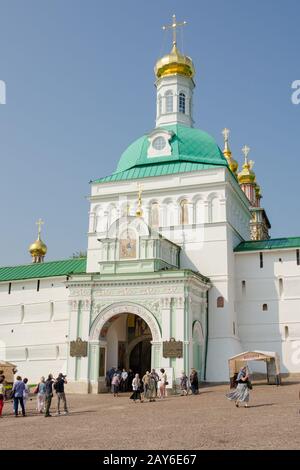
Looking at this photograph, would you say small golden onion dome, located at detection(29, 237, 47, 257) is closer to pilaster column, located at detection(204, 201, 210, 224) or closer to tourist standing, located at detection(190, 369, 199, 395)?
pilaster column, located at detection(204, 201, 210, 224)

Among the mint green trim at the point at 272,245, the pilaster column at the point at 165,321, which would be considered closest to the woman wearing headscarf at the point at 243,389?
the pilaster column at the point at 165,321

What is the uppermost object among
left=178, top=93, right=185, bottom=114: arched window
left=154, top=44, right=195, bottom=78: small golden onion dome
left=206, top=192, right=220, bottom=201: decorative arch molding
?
left=154, top=44, right=195, bottom=78: small golden onion dome

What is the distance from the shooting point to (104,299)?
87.4 ft

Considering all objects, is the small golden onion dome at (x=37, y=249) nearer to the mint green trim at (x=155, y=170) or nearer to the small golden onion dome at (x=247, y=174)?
the mint green trim at (x=155, y=170)

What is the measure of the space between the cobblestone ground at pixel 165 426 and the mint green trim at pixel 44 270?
1352 cm

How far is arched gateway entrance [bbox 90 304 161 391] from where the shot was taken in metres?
25.9

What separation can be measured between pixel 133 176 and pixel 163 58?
952cm

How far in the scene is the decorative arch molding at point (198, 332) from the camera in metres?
26.8

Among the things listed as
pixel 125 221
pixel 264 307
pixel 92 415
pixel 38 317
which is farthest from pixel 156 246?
pixel 92 415

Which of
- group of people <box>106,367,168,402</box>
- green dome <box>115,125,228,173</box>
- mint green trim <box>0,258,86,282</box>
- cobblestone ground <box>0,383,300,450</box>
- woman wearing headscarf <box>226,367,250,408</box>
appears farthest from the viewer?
mint green trim <box>0,258,86,282</box>

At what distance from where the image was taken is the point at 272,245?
30.5 m

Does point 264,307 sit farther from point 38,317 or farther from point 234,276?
point 38,317

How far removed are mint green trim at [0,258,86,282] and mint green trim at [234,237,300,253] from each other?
29.7ft

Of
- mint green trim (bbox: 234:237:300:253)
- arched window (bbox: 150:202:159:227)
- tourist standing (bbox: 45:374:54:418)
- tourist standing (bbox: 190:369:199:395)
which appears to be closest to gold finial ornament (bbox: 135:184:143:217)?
arched window (bbox: 150:202:159:227)
